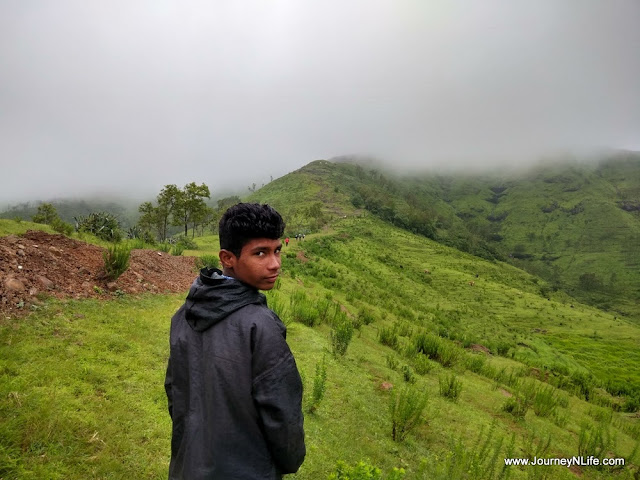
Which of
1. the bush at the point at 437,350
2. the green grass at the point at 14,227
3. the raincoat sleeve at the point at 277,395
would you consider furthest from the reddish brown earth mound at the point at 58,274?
the bush at the point at 437,350

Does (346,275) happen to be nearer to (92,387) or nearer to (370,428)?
(370,428)

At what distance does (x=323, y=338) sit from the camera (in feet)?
30.4

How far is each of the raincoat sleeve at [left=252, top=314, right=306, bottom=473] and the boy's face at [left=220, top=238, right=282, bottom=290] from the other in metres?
0.26

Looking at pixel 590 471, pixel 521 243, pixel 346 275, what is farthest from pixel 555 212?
pixel 590 471

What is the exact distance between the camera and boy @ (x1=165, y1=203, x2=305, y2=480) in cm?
157

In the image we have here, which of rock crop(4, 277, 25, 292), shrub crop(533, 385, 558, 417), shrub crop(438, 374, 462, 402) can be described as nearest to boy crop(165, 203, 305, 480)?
rock crop(4, 277, 25, 292)

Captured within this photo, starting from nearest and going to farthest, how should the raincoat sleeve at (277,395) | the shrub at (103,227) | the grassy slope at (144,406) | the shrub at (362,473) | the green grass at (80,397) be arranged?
the raincoat sleeve at (277,395) → the shrub at (362,473) → the green grass at (80,397) → the grassy slope at (144,406) → the shrub at (103,227)

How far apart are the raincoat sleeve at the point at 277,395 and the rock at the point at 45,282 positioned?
723cm

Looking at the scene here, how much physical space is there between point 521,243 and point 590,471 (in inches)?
6122

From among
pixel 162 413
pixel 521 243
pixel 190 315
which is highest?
pixel 190 315

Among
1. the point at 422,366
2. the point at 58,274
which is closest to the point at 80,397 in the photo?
the point at 58,274

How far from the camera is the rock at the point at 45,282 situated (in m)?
6.47

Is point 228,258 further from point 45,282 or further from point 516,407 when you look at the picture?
point 516,407

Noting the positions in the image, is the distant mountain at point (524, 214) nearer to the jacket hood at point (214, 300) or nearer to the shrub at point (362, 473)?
the shrub at point (362, 473)
